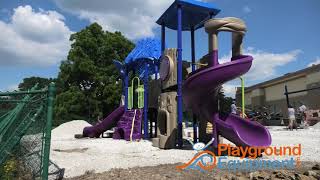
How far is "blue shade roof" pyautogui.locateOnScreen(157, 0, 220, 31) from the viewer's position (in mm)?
12086

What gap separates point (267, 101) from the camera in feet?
138

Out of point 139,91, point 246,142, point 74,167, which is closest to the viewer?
point 74,167

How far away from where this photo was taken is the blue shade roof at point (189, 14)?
12.1 metres

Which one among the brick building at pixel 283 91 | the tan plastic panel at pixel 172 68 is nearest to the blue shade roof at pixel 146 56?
the tan plastic panel at pixel 172 68

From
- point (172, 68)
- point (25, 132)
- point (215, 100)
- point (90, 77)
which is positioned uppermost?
point (90, 77)

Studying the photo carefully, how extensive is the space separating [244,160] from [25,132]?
4.65 m

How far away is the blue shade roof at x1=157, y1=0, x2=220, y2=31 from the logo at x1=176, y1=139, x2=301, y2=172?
488 centimetres

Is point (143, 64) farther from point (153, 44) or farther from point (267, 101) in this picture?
point (267, 101)

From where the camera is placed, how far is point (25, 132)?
5.53 m

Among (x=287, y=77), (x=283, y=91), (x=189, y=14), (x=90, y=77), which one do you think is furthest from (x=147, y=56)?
(x=283, y=91)

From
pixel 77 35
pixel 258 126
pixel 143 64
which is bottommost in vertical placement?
pixel 258 126

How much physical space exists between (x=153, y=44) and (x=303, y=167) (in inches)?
408

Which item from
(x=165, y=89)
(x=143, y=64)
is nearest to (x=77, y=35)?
(x=143, y=64)

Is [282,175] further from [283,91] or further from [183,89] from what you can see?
[283,91]
